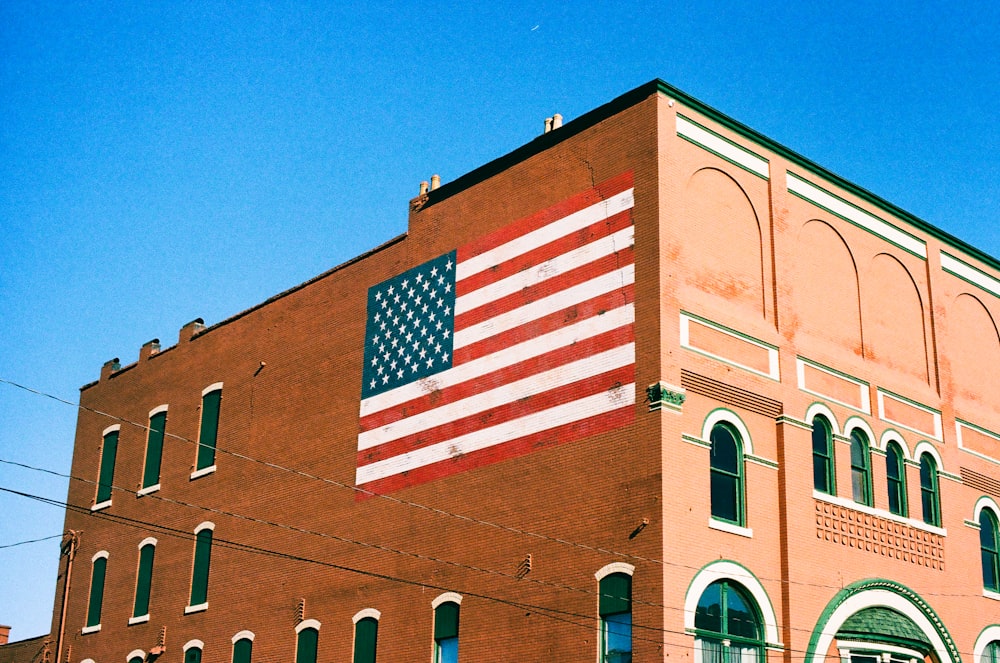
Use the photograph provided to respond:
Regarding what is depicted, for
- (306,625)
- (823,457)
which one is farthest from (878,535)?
(306,625)

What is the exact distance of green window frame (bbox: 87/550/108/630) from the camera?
42.3 metres

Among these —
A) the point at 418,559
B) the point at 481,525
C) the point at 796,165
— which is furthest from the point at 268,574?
the point at 796,165

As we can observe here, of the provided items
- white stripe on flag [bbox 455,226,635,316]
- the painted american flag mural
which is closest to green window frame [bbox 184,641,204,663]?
the painted american flag mural

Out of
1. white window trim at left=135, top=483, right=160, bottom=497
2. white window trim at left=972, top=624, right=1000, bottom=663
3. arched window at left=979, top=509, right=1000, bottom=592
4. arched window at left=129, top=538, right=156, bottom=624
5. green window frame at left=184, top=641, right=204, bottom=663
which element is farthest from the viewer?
white window trim at left=135, top=483, right=160, bottom=497

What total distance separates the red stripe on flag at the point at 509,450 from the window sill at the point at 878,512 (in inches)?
194

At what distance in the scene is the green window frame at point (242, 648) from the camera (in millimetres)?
36250

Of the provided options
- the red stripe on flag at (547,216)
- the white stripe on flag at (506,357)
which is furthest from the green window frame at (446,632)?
the red stripe on flag at (547,216)

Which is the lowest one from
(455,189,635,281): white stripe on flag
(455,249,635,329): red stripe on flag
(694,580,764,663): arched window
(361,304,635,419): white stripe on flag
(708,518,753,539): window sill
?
(694,580,764,663): arched window

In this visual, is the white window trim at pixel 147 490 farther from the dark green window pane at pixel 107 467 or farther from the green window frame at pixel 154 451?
the dark green window pane at pixel 107 467

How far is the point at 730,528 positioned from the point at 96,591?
76.1ft

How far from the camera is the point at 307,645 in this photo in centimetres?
3444

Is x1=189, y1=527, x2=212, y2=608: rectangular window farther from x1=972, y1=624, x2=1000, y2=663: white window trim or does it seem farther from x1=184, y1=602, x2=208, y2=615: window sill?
x1=972, y1=624, x2=1000, y2=663: white window trim

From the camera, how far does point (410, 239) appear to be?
35.2 m

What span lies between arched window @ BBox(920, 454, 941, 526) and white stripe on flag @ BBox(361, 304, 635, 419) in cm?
933
